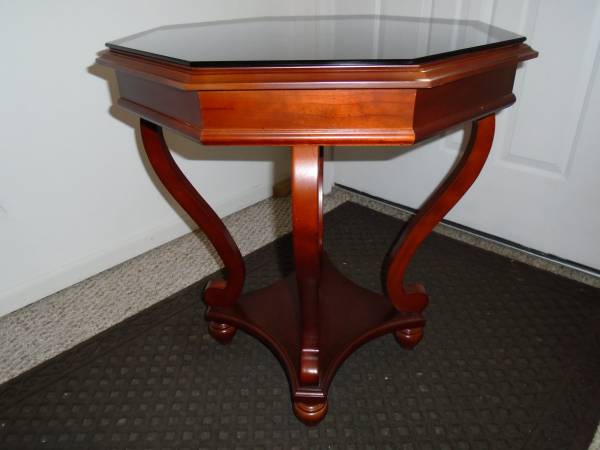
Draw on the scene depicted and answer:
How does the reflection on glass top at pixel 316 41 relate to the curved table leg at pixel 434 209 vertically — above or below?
above

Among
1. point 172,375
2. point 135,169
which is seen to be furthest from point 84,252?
point 172,375

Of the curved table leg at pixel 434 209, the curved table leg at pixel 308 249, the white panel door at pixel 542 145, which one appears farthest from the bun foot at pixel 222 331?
the white panel door at pixel 542 145

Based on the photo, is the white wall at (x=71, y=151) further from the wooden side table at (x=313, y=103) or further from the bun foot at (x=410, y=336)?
the bun foot at (x=410, y=336)

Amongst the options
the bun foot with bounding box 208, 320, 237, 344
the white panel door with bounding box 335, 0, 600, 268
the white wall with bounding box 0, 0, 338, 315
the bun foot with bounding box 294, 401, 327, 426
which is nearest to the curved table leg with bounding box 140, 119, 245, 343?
the bun foot with bounding box 208, 320, 237, 344

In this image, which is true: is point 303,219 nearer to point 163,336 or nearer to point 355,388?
point 355,388

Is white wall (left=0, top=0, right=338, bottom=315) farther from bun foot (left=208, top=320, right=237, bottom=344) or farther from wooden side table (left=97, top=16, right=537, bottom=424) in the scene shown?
bun foot (left=208, top=320, right=237, bottom=344)

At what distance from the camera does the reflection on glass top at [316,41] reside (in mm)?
521

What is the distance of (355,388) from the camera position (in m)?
0.85

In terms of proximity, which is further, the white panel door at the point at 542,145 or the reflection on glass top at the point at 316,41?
the white panel door at the point at 542,145

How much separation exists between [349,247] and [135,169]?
24.3 inches

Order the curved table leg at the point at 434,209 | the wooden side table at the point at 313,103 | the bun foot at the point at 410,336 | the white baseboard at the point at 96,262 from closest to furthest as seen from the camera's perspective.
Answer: the wooden side table at the point at 313,103 < the curved table leg at the point at 434,209 < the bun foot at the point at 410,336 < the white baseboard at the point at 96,262

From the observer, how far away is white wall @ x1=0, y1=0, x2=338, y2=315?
932 mm

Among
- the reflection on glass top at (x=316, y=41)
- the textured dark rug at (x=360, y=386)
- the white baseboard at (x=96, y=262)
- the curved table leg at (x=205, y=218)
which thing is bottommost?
the textured dark rug at (x=360, y=386)

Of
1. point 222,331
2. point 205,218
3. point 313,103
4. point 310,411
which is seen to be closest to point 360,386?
point 310,411
